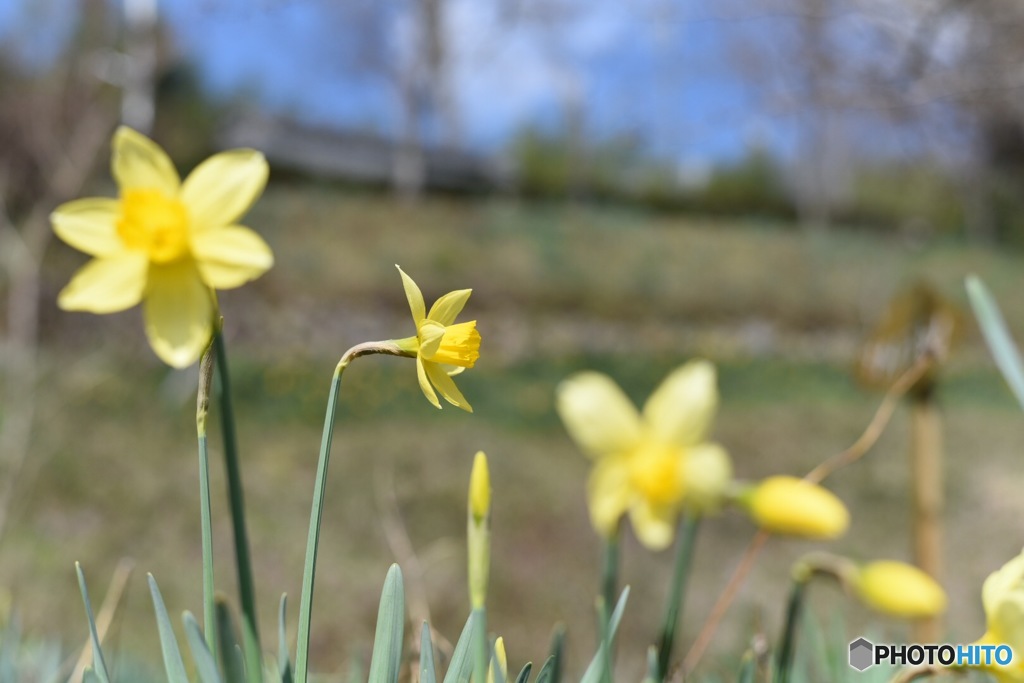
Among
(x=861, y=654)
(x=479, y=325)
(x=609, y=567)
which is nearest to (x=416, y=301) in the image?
(x=609, y=567)

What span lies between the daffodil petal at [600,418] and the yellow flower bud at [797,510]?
5cm

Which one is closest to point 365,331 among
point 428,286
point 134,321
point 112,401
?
point 428,286

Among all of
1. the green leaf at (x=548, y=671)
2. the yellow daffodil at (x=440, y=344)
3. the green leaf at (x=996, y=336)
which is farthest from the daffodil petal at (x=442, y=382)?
the green leaf at (x=996, y=336)

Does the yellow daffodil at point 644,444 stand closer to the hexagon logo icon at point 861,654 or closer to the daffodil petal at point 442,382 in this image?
the daffodil petal at point 442,382

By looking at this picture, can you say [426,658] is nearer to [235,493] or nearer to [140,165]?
[235,493]

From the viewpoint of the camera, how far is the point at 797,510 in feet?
0.81

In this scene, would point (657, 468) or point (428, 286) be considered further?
point (428, 286)

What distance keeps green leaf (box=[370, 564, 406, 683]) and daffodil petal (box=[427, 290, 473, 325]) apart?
0.09m

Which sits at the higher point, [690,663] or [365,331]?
[690,663]

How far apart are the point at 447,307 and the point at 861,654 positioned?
334mm

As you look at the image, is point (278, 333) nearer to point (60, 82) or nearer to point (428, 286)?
point (428, 286)

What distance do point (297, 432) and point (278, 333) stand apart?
1.04 metres

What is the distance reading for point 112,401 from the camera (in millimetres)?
3334

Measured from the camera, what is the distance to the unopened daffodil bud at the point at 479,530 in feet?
0.86
